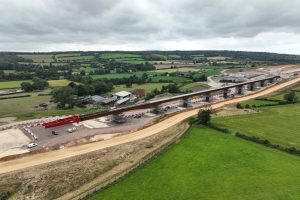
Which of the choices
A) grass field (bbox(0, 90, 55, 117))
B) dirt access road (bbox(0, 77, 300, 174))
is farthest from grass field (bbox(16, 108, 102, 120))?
dirt access road (bbox(0, 77, 300, 174))

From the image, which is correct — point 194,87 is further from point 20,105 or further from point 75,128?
point 75,128

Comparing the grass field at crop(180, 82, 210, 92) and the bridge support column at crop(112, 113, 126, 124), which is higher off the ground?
the grass field at crop(180, 82, 210, 92)

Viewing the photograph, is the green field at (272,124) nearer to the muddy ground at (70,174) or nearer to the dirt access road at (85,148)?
the dirt access road at (85,148)

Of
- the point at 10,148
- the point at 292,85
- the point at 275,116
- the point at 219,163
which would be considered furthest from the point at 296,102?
the point at 10,148

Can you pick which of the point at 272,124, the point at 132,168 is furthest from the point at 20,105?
the point at 272,124

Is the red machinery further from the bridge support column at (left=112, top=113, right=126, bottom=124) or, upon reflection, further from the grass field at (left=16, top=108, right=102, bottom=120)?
the grass field at (left=16, top=108, right=102, bottom=120)

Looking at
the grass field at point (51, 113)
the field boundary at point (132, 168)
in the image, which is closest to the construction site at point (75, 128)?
the grass field at point (51, 113)
